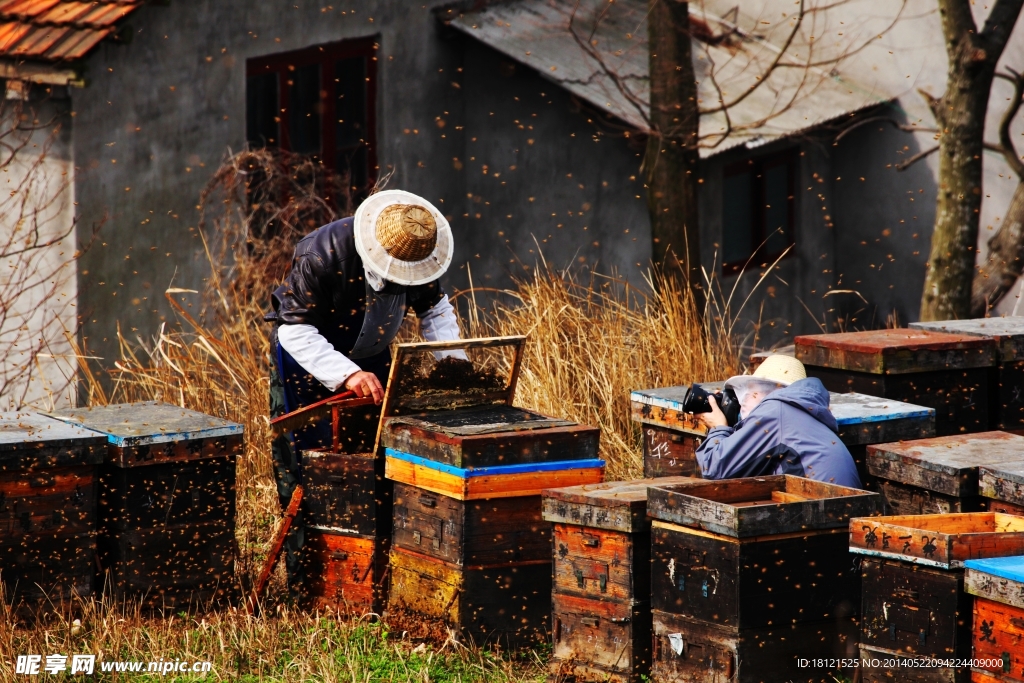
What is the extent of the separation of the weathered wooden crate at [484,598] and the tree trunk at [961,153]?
16.8 ft

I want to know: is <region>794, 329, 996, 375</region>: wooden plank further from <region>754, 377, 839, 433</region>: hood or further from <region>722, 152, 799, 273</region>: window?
<region>722, 152, 799, 273</region>: window

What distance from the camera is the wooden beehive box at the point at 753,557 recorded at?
4.00 meters

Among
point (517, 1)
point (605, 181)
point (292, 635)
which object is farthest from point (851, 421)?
point (517, 1)

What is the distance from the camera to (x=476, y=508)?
4777 millimetres

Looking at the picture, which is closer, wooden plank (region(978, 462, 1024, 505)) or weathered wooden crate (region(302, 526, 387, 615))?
wooden plank (region(978, 462, 1024, 505))

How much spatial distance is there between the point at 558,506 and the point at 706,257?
8.32 meters

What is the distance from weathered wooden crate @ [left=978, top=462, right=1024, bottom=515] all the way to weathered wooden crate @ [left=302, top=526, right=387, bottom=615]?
7.79 ft

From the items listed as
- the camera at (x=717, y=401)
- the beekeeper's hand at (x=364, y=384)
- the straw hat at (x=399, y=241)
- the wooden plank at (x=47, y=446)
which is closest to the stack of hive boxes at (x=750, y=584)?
the camera at (x=717, y=401)

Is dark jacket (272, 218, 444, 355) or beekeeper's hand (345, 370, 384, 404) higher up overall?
dark jacket (272, 218, 444, 355)

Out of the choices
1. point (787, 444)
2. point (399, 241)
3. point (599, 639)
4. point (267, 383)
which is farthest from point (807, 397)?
point (267, 383)

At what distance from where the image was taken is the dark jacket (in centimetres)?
550

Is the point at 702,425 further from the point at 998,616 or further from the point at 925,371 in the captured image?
the point at 998,616

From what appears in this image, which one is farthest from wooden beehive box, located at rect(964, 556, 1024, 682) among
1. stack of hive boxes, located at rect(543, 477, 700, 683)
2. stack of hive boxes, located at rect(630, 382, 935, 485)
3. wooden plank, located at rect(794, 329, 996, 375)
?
wooden plank, located at rect(794, 329, 996, 375)

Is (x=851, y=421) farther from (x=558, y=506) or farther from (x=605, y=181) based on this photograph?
(x=605, y=181)
